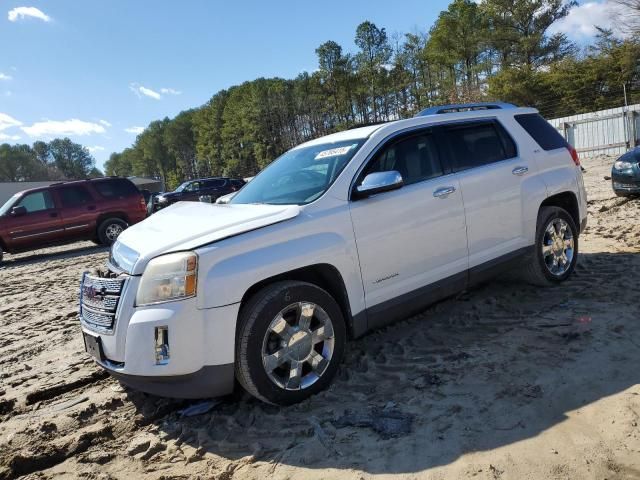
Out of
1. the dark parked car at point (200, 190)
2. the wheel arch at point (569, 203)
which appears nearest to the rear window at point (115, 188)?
the dark parked car at point (200, 190)

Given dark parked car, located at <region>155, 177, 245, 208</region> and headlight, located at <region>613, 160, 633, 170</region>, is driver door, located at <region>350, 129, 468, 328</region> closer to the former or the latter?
headlight, located at <region>613, 160, 633, 170</region>

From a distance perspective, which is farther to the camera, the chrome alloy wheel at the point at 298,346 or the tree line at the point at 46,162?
the tree line at the point at 46,162

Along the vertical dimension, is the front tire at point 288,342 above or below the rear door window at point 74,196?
below

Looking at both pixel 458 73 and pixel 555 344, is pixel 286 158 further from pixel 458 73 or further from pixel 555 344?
pixel 458 73

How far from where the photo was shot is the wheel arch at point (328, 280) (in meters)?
3.20

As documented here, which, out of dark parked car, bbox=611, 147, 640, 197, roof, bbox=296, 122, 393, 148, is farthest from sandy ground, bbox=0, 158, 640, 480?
dark parked car, bbox=611, 147, 640, 197

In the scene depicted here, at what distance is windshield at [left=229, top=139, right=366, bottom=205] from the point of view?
355 cm

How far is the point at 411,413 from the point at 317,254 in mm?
1108

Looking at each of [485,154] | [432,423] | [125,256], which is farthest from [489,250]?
[125,256]

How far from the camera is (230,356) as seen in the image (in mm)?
2848

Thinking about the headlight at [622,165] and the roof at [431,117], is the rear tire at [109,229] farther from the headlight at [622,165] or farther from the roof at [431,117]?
the headlight at [622,165]

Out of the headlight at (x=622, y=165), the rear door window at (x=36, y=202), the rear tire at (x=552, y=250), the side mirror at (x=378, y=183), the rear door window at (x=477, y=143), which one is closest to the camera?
the side mirror at (x=378, y=183)

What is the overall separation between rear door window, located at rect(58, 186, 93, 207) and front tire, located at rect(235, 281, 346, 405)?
1149 centimetres

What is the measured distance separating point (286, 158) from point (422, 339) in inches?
78.5
